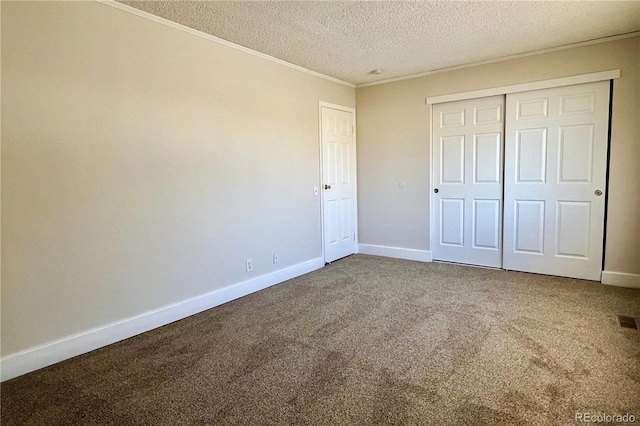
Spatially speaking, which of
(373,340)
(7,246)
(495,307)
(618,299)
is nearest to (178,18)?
(7,246)

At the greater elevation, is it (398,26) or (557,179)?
(398,26)

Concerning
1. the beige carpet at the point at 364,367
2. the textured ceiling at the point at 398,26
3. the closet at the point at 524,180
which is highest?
the textured ceiling at the point at 398,26

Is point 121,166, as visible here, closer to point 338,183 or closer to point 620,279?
point 338,183

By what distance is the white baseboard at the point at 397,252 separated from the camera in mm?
5016

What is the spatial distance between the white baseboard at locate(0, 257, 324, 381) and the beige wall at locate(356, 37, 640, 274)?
6.91 ft

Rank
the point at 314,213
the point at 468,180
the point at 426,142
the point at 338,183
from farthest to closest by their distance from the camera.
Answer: the point at 338,183
the point at 426,142
the point at 314,213
the point at 468,180

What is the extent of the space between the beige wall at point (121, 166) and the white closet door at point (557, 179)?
2.81 m

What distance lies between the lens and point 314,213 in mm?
4730

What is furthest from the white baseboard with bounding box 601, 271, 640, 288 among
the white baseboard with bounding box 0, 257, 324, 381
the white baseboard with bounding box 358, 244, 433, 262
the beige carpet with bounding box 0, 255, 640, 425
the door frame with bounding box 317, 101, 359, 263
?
the white baseboard with bounding box 0, 257, 324, 381

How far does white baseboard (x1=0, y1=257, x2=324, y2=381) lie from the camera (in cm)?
234

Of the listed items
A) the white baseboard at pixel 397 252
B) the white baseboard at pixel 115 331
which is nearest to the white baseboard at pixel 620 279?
the white baseboard at pixel 397 252

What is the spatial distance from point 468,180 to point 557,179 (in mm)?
950

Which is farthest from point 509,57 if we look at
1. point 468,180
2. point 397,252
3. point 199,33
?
point 199,33

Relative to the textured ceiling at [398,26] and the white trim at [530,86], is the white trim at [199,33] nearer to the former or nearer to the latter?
the textured ceiling at [398,26]
